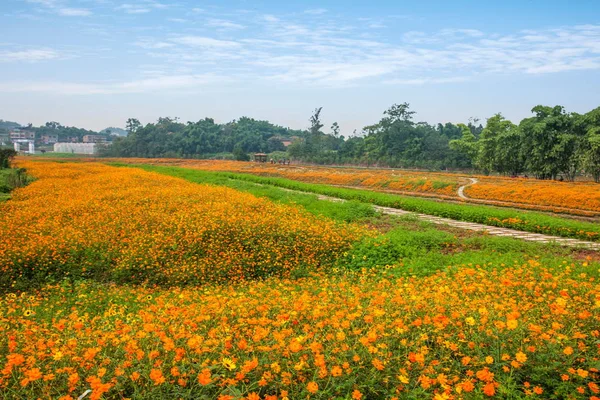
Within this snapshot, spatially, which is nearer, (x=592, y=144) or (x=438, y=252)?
(x=438, y=252)

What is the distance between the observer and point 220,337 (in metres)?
2.99

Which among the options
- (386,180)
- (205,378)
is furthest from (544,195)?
(205,378)

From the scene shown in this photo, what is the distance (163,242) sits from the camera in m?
8.08

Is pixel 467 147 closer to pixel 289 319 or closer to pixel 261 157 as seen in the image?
pixel 261 157

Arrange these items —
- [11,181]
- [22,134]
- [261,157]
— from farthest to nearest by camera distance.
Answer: [22,134], [261,157], [11,181]

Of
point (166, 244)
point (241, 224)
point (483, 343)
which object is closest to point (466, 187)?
point (241, 224)

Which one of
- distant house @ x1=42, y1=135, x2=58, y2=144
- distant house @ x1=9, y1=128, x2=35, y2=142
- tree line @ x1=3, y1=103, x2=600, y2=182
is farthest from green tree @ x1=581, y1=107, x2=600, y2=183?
distant house @ x1=9, y1=128, x2=35, y2=142

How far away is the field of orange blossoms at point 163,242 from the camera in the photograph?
725cm

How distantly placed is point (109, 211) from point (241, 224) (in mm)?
3825

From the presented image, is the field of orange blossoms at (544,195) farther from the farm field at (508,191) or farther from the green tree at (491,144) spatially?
the green tree at (491,144)

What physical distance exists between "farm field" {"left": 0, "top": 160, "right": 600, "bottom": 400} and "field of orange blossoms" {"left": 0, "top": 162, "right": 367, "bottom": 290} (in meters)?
0.04

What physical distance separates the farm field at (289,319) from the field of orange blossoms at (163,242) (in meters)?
0.04

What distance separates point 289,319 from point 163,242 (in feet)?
17.8

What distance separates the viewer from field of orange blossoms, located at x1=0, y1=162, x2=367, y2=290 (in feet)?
23.8
